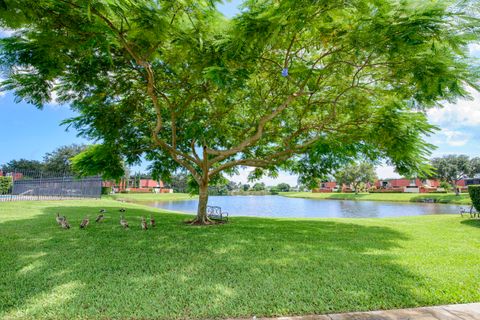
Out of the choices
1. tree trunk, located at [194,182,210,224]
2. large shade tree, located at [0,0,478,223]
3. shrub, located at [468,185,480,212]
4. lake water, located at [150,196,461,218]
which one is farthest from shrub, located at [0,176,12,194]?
shrub, located at [468,185,480,212]

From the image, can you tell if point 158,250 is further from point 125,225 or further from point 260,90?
point 260,90

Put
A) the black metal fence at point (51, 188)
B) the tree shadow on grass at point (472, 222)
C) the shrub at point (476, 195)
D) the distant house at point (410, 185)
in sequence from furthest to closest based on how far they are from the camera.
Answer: the distant house at point (410, 185), the black metal fence at point (51, 188), the shrub at point (476, 195), the tree shadow on grass at point (472, 222)

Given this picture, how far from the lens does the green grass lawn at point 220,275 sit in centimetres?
338

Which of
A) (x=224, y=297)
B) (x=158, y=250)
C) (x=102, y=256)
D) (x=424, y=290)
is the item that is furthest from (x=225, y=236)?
(x=424, y=290)

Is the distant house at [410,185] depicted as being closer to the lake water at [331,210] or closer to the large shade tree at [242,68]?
the lake water at [331,210]

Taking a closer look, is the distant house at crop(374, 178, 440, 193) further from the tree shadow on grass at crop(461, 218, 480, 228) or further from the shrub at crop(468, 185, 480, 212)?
the tree shadow on grass at crop(461, 218, 480, 228)

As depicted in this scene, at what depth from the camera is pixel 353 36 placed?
20.3 ft

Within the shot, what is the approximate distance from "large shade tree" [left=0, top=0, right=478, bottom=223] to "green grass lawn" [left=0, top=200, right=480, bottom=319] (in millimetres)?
3699

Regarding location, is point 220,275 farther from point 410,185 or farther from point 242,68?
point 410,185

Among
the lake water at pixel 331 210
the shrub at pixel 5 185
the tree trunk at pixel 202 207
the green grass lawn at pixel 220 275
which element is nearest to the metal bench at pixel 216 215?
the tree trunk at pixel 202 207

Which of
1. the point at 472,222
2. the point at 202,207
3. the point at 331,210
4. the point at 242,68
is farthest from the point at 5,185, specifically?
the point at 472,222

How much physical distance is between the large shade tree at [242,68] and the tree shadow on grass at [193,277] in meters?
3.76

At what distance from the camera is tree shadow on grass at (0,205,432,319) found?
3357mm

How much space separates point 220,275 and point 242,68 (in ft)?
15.8
